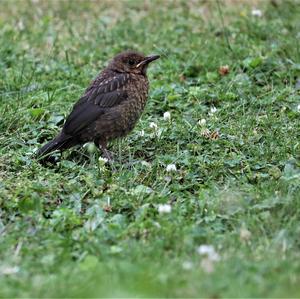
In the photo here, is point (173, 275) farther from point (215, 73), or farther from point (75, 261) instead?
point (215, 73)

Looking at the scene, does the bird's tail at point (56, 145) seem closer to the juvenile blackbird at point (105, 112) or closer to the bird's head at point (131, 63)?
the juvenile blackbird at point (105, 112)

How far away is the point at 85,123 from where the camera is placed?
7.29m

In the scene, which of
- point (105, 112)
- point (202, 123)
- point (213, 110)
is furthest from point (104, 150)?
point (213, 110)

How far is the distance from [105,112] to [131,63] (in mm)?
627

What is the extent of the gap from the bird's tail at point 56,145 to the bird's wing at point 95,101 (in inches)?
2.7

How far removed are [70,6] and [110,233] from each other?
6184 mm

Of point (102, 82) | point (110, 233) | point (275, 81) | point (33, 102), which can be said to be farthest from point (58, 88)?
point (110, 233)

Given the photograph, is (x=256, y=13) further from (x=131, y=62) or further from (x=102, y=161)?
(x=102, y=161)

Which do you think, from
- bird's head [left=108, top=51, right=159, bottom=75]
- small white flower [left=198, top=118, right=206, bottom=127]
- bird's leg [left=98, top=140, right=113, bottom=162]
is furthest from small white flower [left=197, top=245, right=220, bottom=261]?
bird's head [left=108, top=51, right=159, bottom=75]

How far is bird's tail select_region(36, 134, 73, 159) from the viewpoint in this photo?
700 cm

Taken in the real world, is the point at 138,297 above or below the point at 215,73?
above

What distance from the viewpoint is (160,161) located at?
268 inches

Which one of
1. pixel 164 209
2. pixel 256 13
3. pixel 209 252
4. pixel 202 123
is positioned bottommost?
pixel 256 13

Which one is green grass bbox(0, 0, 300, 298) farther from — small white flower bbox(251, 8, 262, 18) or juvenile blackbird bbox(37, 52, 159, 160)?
juvenile blackbird bbox(37, 52, 159, 160)
